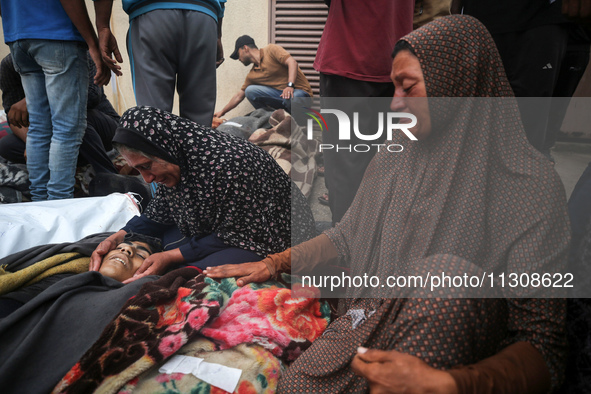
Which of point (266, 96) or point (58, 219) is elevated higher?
point (266, 96)

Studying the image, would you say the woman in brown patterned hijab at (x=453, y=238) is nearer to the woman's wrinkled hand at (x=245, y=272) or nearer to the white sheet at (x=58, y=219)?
the woman's wrinkled hand at (x=245, y=272)

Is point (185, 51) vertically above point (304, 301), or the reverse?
point (185, 51)

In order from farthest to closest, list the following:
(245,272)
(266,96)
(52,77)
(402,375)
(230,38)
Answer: (230,38) → (266,96) → (52,77) → (245,272) → (402,375)

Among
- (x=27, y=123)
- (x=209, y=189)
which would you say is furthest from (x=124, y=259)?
Answer: (x=27, y=123)

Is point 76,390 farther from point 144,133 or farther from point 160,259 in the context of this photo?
point 144,133

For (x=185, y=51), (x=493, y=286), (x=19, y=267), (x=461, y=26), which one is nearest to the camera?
(x=493, y=286)

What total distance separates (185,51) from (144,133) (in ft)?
2.83

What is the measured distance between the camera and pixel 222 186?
1.74 m

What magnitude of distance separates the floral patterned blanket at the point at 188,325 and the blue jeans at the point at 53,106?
1467mm

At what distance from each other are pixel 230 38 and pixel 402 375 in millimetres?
4755

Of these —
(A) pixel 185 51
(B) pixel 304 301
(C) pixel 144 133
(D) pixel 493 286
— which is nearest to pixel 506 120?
(D) pixel 493 286

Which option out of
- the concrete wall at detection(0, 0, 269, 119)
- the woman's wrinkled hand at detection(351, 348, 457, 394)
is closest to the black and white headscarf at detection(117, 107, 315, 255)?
the woman's wrinkled hand at detection(351, 348, 457, 394)

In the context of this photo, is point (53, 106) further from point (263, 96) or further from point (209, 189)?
point (263, 96)

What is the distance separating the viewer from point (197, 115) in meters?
2.46
